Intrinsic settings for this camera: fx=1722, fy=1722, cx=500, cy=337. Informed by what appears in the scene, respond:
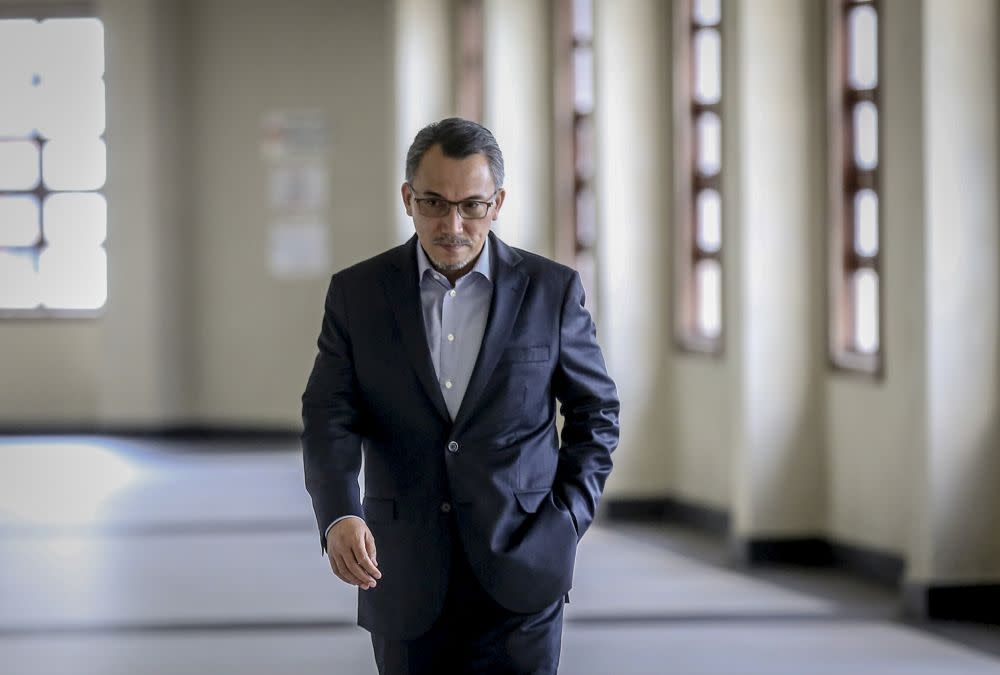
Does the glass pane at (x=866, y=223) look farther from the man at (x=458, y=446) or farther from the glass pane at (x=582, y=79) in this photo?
the man at (x=458, y=446)

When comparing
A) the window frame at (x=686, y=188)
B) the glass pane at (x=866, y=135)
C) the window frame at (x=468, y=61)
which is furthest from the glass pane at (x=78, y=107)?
the glass pane at (x=866, y=135)

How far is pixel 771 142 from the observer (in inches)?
316

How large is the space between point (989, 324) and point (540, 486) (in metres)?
3.96

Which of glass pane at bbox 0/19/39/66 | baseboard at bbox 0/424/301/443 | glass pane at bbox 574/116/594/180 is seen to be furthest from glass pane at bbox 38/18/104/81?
glass pane at bbox 574/116/594/180

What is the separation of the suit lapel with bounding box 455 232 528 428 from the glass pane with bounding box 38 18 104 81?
1269 cm

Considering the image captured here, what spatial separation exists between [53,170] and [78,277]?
3.19ft

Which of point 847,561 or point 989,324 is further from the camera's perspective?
point 847,561

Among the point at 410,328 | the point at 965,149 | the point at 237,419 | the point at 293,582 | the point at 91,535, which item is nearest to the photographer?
the point at 410,328

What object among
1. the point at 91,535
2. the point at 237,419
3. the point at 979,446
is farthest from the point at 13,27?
the point at 979,446

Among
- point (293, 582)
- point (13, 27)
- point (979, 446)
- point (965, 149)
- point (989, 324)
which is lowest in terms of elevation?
point (293, 582)

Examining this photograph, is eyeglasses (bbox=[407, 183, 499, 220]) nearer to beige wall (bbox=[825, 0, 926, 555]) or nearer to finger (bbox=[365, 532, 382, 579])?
finger (bbox=[365, 532, 382, 579])

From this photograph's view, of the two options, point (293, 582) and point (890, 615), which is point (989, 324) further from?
point (293, 582)

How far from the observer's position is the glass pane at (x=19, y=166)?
15.2 metres

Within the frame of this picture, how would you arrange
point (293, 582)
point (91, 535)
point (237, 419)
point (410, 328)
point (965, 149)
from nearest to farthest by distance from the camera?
1. point (410, 328)
2. point (965, 149)
3. point (293, 582)
4. point (91, 535)
5. point (237, 419)
